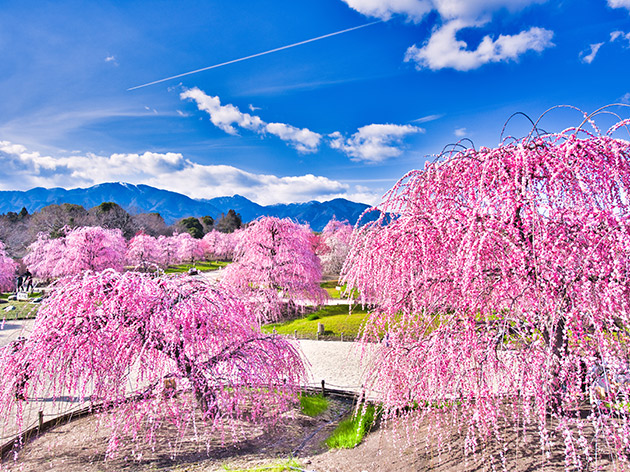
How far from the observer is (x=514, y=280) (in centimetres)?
454

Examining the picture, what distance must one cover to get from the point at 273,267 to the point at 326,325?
476 cm

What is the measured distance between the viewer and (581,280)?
3781 mm

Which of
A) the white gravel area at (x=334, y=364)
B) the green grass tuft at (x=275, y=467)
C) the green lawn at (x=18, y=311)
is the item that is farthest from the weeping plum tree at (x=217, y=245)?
the green grass tuft at (x=275, y=467)

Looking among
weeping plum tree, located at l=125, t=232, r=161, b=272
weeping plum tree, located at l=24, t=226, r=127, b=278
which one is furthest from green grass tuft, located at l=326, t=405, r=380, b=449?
weeping plum tree, located at l=125, t=232, r=161, b=272

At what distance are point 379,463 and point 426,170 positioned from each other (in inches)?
183

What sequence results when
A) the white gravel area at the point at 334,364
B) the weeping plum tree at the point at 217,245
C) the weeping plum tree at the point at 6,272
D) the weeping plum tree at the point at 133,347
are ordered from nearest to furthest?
the weeping plum tree at the point at 133,347 → the white gravel area at the point at 334,364 → the weeping plum tree at the point at 6,272 → the weeping plum tree at the point at 217,245

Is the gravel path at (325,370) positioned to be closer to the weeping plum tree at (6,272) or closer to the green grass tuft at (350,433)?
the green grass tuft at (350,433)

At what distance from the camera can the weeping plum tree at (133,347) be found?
552 centimetres

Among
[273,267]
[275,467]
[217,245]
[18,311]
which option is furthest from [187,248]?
[275,467]

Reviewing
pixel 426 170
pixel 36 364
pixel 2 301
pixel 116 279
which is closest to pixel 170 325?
pixel 116 279

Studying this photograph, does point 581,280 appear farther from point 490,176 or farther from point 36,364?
point 36,364

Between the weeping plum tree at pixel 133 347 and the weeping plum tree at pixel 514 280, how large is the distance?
8.35 feet

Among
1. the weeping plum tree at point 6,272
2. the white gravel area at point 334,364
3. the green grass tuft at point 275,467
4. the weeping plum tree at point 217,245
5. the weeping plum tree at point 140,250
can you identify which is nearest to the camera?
the green grass tuft at point 275,467

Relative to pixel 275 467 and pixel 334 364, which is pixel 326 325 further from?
pixel 275 467
